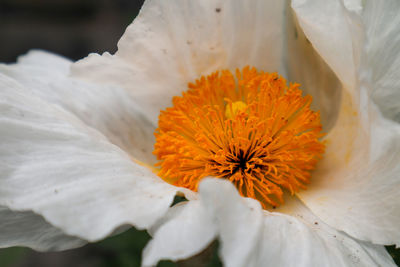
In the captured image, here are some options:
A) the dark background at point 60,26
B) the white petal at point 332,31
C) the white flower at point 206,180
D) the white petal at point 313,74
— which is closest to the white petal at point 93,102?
the white flower at point 206,180

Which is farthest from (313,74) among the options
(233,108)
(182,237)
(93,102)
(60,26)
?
(60,26)

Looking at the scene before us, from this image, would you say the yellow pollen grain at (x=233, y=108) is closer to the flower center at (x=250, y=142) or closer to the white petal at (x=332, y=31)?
the flower center at (x=250, y=142)

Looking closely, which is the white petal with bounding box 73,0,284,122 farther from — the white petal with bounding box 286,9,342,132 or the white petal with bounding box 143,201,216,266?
the white petal with bounding box 143,201,216,266

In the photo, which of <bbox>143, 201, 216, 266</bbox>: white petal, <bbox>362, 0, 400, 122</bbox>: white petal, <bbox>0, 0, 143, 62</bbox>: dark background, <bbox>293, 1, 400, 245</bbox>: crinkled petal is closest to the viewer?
<bbox>143, 201, 216, 266</bbox>: white petal

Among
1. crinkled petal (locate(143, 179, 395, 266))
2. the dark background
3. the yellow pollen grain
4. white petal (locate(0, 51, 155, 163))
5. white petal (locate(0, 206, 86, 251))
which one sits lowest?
crinkled petal (locate(143, 179, 395, 266))

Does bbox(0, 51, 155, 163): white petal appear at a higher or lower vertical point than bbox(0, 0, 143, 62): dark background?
lower

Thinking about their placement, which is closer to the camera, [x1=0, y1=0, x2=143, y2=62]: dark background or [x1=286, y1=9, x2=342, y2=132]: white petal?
[x1=286, y1=9, x2=342, y2=132]: white petal

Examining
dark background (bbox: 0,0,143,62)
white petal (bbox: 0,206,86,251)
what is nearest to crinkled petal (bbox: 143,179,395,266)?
white petal (bbox: 0,206,86,251)

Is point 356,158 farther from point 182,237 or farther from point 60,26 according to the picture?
point 60,26

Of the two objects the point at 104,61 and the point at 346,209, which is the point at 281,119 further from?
the point at 104,61
